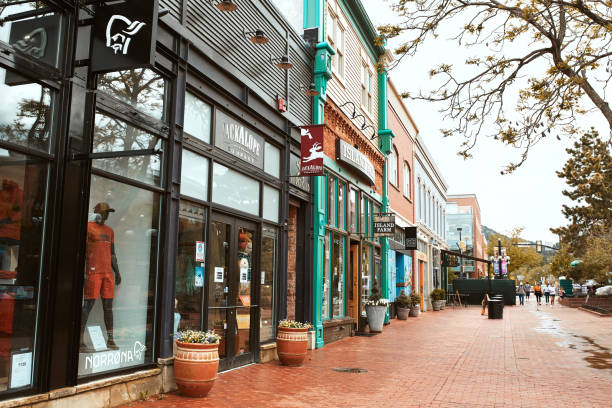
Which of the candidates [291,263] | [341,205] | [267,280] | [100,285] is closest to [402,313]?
[341,205]

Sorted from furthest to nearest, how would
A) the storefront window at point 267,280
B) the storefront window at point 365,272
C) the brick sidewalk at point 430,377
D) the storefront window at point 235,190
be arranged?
the storefront window at point 365,272
the storefront window at point 267,280
the storefront window at point 235,190
the brick sidewalk at point 430,377

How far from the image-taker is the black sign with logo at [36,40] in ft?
18.2

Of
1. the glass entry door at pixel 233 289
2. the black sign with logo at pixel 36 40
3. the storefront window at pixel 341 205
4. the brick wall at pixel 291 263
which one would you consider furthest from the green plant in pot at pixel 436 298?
the black sign with logo at pixel 36 40

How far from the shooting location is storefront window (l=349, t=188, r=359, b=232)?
16.7 meters

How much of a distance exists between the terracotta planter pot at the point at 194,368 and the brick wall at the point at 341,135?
7885 millimetres

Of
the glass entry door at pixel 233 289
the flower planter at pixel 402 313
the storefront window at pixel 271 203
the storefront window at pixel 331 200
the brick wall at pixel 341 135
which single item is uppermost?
the brick wall at pixel 341 135

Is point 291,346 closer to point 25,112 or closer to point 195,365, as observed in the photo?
point 195,365

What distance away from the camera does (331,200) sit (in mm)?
14742

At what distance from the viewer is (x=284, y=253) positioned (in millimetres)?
11500

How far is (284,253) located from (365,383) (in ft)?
12.0

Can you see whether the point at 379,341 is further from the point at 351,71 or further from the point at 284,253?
the point at 351,71

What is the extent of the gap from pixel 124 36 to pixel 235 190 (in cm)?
415

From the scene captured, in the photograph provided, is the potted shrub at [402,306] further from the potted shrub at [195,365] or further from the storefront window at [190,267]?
the potted shrub at [195,365]

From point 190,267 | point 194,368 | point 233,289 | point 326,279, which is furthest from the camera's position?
point 326,279
